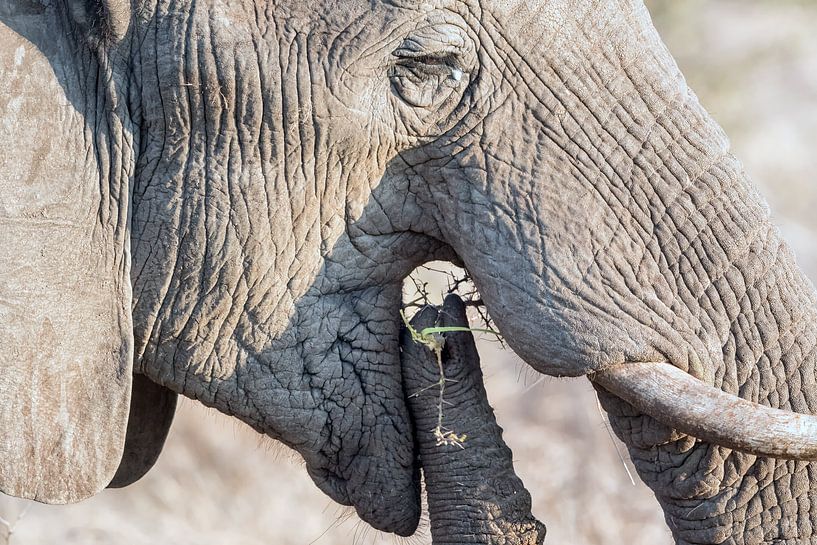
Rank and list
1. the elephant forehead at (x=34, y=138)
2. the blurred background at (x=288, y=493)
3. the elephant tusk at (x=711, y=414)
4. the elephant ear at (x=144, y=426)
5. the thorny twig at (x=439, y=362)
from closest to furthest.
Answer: the elephant tusk at (x=711, y=414)
the elephant forehead at (x=34, y=138)
the thorny twig at (x=439, y=362)
the elephant ear at (x=144, y=426)
the blurred background at (x=288, y=493)

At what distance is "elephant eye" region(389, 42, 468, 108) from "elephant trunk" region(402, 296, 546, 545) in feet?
1.46

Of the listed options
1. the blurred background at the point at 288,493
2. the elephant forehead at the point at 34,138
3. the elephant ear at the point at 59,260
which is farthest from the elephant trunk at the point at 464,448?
the blurred background at the point at 288,493

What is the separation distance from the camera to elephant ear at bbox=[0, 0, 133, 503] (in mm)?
2400

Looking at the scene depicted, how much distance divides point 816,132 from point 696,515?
1026 cm

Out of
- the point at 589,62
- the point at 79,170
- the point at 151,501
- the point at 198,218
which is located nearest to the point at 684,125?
the point at 589,62

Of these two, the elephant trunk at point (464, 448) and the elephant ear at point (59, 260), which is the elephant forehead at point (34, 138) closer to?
the elephant ear at point (59, 260)

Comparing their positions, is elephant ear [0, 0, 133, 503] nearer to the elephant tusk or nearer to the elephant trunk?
the elephant trunk

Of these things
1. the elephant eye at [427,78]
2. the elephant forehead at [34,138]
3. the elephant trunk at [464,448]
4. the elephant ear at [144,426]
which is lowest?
the elephant ear at [144,426]

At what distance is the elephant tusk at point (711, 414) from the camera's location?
88.7 inches

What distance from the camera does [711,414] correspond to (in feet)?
7.47

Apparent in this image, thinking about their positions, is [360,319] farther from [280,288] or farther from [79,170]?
[79,170]

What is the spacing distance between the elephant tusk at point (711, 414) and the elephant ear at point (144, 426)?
Answer: 4.42ft

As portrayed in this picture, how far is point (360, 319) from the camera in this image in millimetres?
2600

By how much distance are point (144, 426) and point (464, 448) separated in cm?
99
